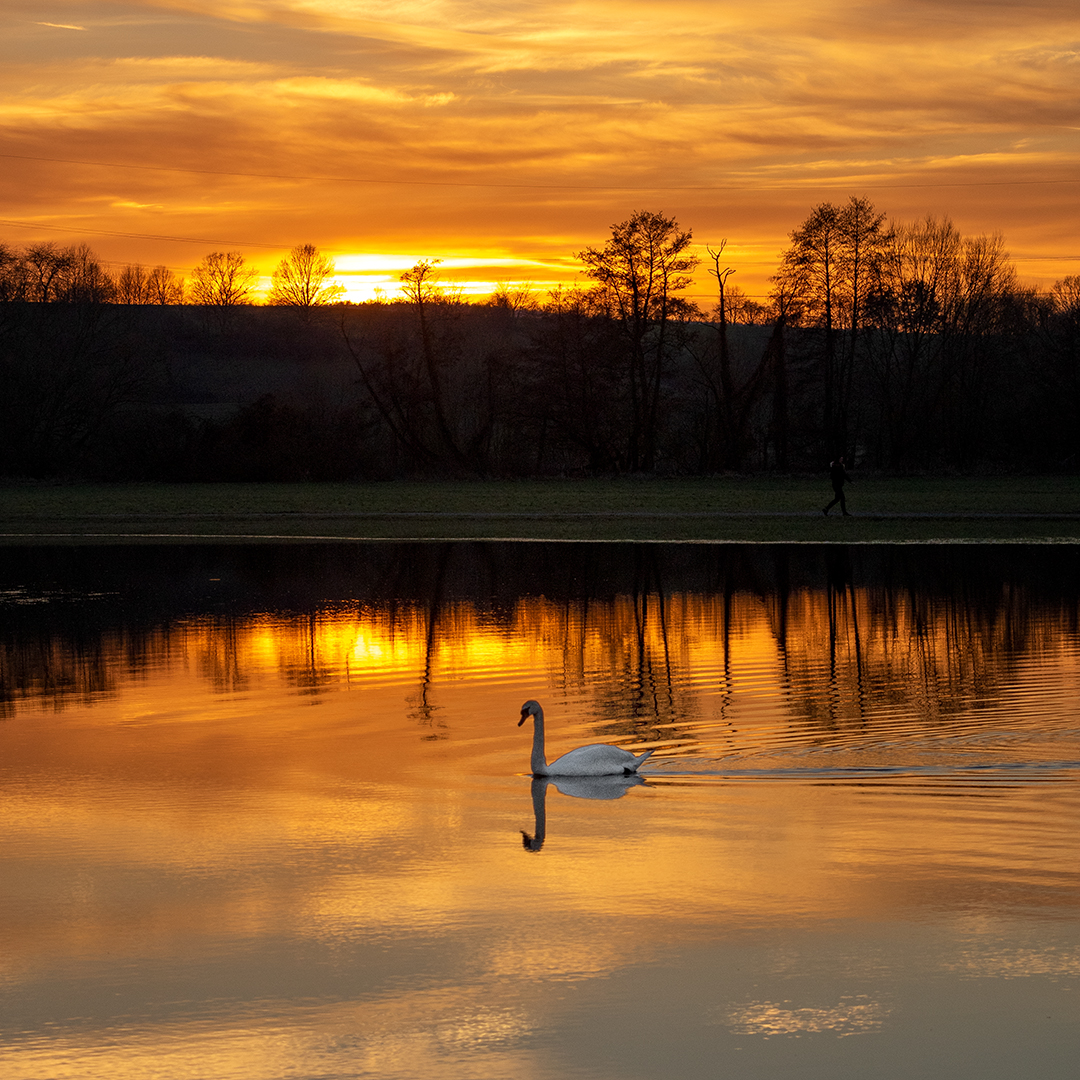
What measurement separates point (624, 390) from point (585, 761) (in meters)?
66.6

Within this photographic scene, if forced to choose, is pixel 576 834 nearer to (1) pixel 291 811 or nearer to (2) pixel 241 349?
(1) pixel 291 811

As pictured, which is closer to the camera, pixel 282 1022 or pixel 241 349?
pixel 282 1022

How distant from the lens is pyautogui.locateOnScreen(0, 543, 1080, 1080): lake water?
18.1 ft

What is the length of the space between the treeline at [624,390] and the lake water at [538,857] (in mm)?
53243

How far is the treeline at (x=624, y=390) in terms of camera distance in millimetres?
68562

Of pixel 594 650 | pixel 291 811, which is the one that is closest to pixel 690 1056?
pixel 291 811

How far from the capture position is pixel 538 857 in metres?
7.89

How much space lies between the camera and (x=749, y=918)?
6.85 metres

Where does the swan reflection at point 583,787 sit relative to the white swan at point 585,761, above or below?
below

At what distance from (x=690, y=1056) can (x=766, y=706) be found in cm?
693

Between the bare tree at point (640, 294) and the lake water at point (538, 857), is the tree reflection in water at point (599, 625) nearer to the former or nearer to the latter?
the lake water at point (538, 857)

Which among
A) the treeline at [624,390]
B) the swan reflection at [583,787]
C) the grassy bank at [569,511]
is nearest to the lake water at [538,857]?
the swan reflection at [583,787]

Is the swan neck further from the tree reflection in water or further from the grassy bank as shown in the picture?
the grassy bank

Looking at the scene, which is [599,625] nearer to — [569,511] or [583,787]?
[583,787]
